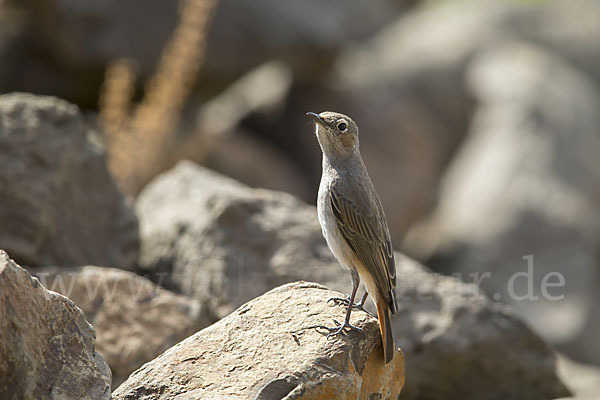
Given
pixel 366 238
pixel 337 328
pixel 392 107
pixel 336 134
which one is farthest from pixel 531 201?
pixel 337 328

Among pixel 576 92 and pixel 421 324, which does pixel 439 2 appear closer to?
pixel 576 92

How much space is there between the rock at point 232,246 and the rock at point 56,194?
369 mm

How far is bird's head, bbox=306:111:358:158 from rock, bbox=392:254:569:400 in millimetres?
1456

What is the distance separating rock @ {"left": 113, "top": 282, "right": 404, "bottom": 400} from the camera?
404 centimetres

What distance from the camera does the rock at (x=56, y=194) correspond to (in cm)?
586

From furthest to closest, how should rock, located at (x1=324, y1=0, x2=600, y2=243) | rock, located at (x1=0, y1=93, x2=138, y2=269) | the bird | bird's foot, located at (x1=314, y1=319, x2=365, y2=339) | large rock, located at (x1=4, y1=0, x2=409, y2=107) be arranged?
1. rock, located at (x1=324, y1=0, x2=600, y2=243)
2. large rock, located at (x1=4, y1=0, x2=409, y2=107)
3. rock, located at (x1=0, y1=93, x2=138, y2=269)
4. the bird
5. bird's foot, located at (x1=314, y1=319, x2=365, y2=339)

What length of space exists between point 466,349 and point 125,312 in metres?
2.44

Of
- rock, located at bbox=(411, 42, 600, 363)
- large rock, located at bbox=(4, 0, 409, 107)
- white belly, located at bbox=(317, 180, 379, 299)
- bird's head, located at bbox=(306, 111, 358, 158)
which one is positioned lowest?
rock, located at bbox=(411, 42, 600, 363)

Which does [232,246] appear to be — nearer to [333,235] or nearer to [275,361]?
[333,235]

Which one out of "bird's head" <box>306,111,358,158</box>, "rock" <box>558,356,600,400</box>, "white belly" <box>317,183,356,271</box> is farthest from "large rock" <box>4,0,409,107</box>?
"white belly" <box>317,183,356,271</box>

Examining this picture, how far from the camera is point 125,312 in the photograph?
5629 millimetres

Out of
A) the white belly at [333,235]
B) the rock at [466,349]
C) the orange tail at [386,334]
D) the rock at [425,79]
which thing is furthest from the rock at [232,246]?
the rock at [425,79]

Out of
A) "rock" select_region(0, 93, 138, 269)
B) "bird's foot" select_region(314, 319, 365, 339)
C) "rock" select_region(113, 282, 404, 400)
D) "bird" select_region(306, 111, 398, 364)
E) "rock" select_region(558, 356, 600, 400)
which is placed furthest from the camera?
"rock" select_region(558, 356, 600, 400)

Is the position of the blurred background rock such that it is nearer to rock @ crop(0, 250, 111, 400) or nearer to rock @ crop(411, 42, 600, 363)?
rock @ crop(411, 42, 600, 363)
